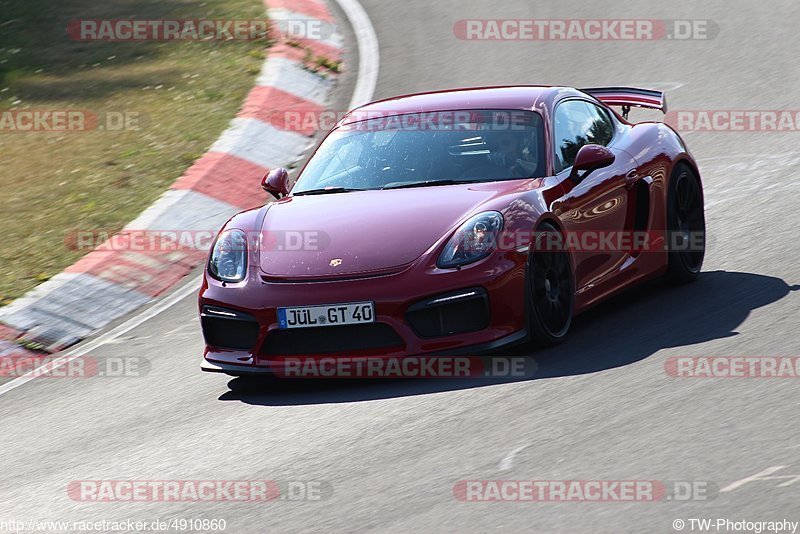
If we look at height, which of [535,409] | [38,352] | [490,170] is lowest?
[38,352]

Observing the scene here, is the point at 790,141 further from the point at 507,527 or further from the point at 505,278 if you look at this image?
the point at 507,527

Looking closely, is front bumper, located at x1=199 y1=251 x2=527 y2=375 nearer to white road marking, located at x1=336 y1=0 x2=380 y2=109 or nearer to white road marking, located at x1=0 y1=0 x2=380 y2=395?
white road marking, located at x1=0 y1=0 x2=380 y2=395

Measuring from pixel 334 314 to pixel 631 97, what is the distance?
3.27 m

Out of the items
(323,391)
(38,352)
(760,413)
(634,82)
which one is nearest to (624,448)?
(760,413)

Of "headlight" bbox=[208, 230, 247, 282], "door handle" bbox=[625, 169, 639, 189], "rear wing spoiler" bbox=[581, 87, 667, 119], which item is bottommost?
"headlight" bbox=[208, 230, 247, 282]

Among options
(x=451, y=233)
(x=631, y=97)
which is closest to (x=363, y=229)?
(x=451, y=233)

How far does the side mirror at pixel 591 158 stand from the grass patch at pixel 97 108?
3919 millimetres

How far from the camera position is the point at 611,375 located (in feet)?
20.4

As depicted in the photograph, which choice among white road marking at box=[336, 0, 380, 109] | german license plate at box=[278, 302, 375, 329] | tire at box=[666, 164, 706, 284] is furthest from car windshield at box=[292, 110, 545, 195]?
white road marking at box=[336, 0, 380, 109]

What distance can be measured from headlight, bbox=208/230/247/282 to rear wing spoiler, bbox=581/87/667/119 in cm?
267

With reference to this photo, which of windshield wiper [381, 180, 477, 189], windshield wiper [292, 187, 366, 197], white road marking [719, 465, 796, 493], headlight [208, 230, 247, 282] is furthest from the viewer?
windshield wiper [292, 187, 366, 197]

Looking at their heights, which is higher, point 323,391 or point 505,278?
point 505,278

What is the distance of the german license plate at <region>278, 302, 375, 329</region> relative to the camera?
6.45 m

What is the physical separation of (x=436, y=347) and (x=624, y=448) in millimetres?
1491
